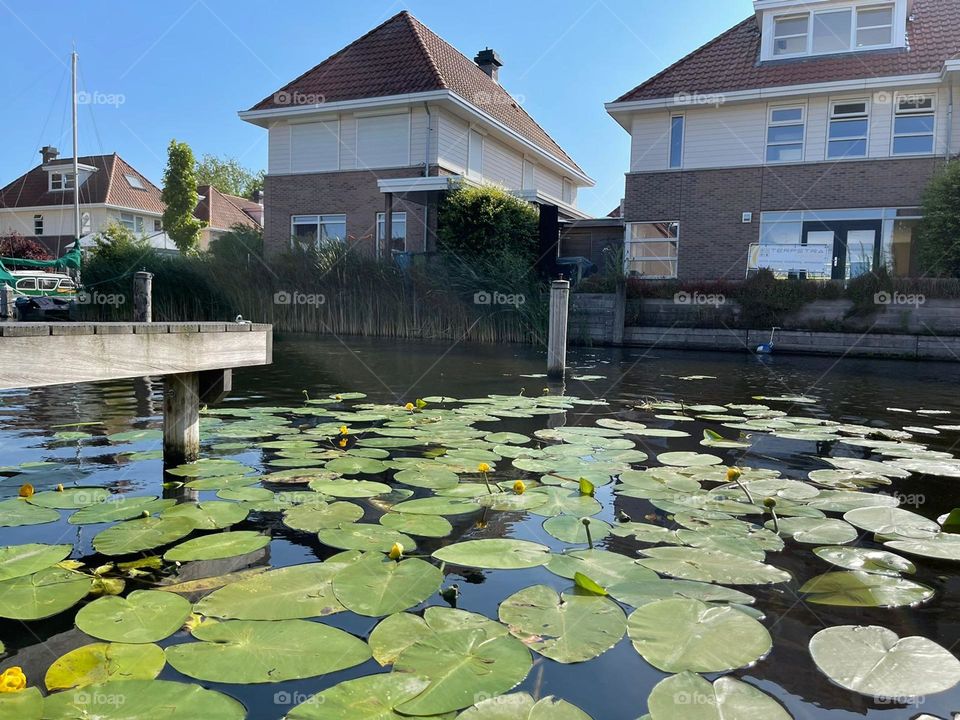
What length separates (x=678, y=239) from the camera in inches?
685

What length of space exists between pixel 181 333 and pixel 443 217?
527 inches

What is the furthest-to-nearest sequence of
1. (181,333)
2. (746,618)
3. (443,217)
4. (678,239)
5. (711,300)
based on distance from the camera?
(678,239), (443,217), (711,300), (181,333), (746,618)

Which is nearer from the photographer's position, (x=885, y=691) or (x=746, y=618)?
(x=885, y=691)

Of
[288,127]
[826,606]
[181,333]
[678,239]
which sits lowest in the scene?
[826,606]

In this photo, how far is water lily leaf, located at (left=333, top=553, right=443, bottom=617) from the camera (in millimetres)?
1771

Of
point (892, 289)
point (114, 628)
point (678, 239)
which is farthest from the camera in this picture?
point (678, 239)

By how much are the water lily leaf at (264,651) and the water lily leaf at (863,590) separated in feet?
4.40

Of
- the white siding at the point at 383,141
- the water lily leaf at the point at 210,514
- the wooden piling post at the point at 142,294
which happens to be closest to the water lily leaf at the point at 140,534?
the water lily leaf at the point at 210,514

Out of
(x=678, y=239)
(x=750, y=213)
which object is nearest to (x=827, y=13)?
(x=750, y=213)

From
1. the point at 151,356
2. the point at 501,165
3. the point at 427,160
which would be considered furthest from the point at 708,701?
the point at 501,165

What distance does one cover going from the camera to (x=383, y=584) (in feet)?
6.22

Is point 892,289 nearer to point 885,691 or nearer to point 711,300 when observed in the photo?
point 711,300

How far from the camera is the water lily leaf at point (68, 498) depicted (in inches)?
102

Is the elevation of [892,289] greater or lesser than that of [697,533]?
greater
